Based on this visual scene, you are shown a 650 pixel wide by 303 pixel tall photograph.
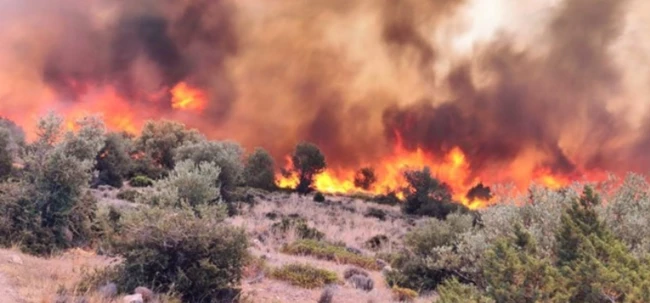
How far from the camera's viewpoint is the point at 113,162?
118 ft

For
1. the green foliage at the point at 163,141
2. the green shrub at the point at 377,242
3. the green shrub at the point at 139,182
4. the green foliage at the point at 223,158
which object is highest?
the green foliage at the point at 163,141

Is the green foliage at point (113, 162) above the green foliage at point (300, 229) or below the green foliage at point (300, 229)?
above

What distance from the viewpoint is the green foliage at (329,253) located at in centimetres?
1914

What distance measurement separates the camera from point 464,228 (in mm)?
16141

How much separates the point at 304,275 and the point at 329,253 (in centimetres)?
508

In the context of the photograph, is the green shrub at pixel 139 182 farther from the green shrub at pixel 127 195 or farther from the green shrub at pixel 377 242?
the green shrub at pixel 377 242

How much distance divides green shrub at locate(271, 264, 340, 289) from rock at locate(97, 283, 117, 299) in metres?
5.46

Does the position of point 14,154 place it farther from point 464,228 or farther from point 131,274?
point 464,228

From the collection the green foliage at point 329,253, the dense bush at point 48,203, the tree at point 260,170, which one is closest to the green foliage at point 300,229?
the green foliage at point 329,253

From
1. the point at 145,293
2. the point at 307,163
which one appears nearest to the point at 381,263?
the point at 145,293

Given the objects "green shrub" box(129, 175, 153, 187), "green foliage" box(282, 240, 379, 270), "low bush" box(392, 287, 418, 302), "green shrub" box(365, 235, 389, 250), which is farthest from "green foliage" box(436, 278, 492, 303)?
"green shrub" box(129, 175, 153, 187)

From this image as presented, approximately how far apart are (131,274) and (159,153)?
38.4 metres

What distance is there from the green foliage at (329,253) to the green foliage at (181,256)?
875 centimetres

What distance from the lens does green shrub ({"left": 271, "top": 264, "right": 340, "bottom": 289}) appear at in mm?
14117
